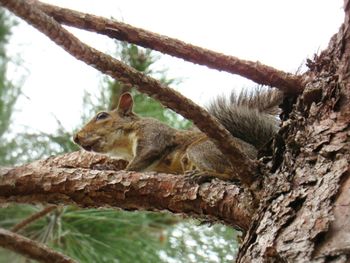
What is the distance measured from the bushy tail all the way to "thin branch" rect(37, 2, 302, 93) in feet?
0.70

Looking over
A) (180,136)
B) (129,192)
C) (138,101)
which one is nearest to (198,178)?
(129,192)

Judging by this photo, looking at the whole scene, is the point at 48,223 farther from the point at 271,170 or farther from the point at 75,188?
the point at 271,170

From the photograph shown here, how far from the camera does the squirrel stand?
132 centimetres

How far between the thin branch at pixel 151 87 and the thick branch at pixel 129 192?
0.17 feet

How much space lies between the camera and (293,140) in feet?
3.05

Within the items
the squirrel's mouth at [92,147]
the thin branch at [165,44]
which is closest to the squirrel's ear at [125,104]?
the squirrel's mouth at [92,147]

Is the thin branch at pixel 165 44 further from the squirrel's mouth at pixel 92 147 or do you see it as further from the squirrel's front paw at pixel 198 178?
the squirrel's mouth at pixel 92 147

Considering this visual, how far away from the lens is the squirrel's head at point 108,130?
5.58 ft

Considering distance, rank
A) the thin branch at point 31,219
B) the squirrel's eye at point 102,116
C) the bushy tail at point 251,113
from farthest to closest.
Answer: the squirrel's eye at point 102,116 → the thin branch at point 31,219 → the bushy tail at point 251,113

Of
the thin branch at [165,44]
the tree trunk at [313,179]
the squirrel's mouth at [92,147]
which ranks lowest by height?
the squirrel's mouth at [92,147]

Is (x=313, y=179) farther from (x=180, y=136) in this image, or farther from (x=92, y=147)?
(x=92, y=147)

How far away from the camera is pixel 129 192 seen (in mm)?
1069

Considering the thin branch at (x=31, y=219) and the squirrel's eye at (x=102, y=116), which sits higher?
the squirrel's eye at (x=102, y=116)

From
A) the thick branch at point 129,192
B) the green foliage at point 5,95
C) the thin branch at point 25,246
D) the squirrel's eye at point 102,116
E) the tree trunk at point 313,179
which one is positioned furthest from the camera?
the green foliage at point 5,95
